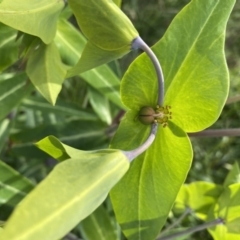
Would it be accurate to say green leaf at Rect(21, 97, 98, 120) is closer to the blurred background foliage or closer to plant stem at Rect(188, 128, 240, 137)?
the blurred background foliage

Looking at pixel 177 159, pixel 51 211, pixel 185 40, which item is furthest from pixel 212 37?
pixel 51 211

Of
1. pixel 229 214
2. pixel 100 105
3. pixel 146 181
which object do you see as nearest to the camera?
pixel 146 181

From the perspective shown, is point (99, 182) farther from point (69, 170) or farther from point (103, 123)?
point (103, 123)

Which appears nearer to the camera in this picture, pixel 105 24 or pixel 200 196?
pixel 105 24

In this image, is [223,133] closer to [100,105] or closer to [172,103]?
[172,103]

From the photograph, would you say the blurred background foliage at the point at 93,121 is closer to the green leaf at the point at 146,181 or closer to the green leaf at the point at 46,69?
the green leaf at the point at 46,69

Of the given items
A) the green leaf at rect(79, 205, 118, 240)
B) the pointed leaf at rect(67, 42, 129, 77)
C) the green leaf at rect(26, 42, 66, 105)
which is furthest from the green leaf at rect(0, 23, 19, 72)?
the green leaf at rect(79, 205, 118, 240)

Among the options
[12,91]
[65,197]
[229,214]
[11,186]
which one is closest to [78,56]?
[12,91]
